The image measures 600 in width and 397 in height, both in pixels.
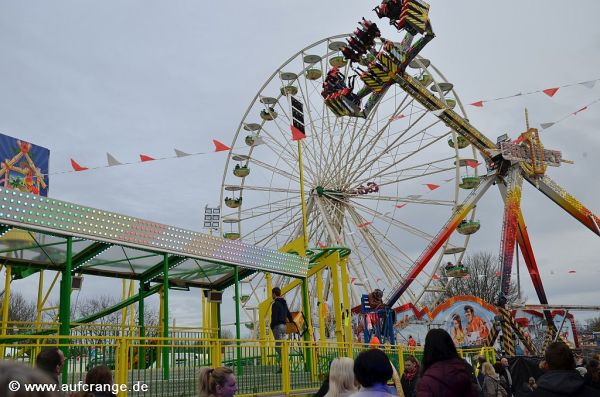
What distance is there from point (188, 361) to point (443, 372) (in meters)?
6.53

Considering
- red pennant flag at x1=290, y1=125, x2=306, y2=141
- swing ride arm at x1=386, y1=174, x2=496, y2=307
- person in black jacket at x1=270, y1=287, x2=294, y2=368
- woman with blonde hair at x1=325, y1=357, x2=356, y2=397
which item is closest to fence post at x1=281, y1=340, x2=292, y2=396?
person in black jacket at x1=270, y1=287, x2=294, y2=368

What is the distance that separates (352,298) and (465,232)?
5842 millimetres

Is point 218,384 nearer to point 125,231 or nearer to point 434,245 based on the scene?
point 125,231

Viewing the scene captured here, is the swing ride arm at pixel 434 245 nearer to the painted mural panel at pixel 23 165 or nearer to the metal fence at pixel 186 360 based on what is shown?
the metal fence at pixel 186 360

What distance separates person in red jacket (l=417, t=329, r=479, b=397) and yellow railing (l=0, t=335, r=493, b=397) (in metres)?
5.01

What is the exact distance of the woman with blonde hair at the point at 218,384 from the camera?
3832 millimetres

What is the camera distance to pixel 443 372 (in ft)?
10.9

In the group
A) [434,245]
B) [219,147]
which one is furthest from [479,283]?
[219,147]

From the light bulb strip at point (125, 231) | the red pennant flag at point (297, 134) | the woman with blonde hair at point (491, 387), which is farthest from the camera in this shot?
the red pennant flag at point (297, 134)

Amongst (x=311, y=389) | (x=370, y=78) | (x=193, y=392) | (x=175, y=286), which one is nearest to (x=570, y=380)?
(x=193, y=392)

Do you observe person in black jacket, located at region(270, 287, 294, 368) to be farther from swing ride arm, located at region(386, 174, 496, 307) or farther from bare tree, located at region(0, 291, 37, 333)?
bare tree, located at region(0, 291, 37, 333)

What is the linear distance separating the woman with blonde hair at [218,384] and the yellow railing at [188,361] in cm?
364

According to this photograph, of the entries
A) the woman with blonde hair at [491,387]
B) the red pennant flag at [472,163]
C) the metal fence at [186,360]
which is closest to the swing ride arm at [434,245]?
the red pennant flag at [472,163]

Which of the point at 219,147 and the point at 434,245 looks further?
the point at 434,245
